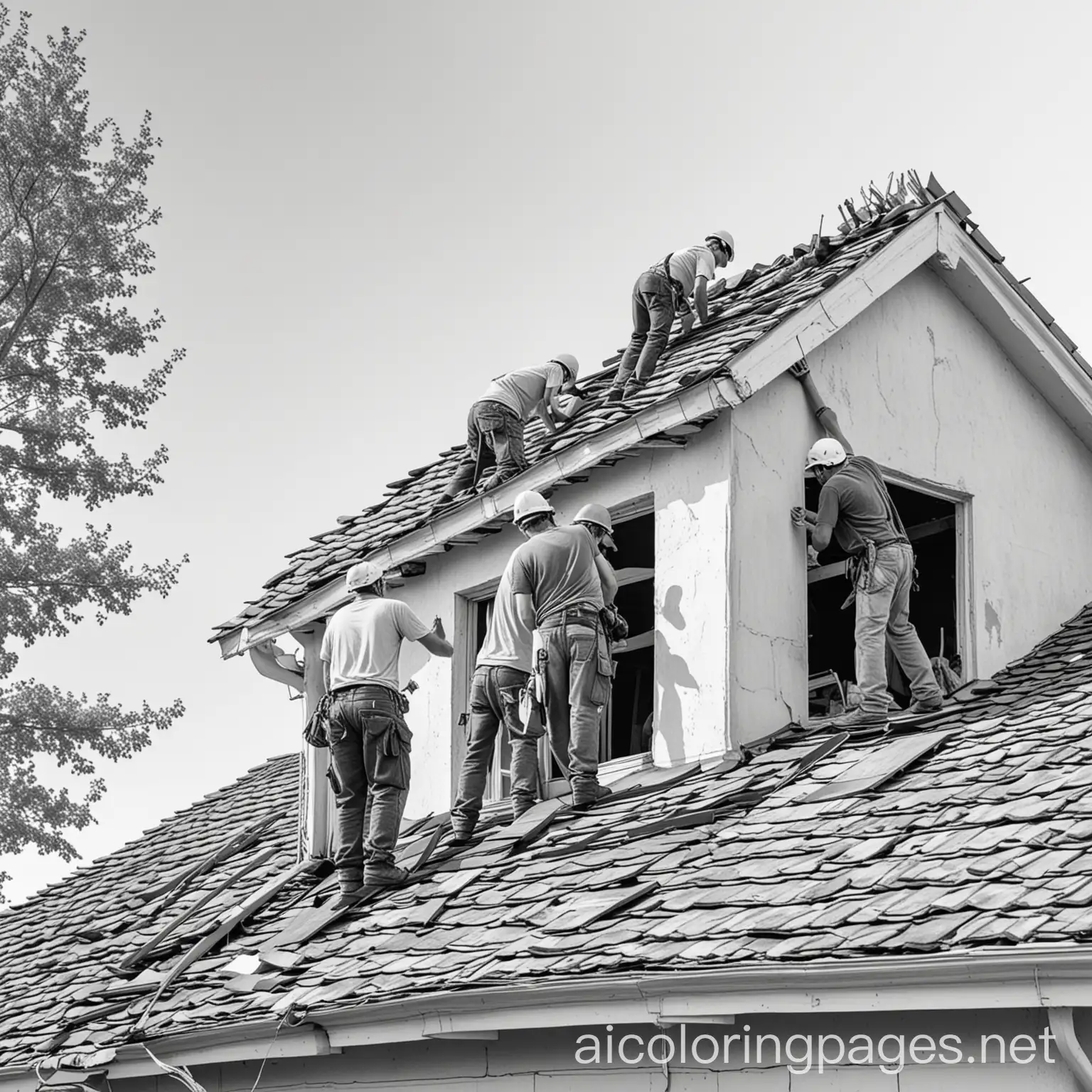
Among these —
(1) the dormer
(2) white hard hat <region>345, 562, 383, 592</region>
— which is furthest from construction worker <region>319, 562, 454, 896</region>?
(1) the dormer

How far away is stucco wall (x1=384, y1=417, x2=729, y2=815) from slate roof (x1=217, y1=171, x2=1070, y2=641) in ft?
1.26

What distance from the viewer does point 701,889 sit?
8234 millimetres

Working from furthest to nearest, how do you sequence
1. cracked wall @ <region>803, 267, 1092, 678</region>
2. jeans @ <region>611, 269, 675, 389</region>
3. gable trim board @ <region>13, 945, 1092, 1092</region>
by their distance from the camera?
jeans @ <region>611, 269, 675, 389</region> < cracked wall @ <region>803, 267, 1092, 678</region> < gable trim board @ <region>13, 945, 1092, 1092</region>

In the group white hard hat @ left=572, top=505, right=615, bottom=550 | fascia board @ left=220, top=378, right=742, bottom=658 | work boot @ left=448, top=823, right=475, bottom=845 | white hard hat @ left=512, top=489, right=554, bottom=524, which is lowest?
work boot @ left=448, top=823, right=475, bottom=845

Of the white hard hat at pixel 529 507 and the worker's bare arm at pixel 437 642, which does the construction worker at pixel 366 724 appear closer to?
the worker's bare arm at pixel 437 642

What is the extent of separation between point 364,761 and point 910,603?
621 cm

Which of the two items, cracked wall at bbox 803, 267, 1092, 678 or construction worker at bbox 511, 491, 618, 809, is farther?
cracked wall at bbox 803, 267, 1092, 678

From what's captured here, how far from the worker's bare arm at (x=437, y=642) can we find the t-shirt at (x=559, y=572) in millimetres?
689

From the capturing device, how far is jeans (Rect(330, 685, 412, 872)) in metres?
11.1

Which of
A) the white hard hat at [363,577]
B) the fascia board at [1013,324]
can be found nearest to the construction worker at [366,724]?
the white hard hat at [363,577]

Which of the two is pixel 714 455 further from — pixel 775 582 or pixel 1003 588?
pixel 1003 588

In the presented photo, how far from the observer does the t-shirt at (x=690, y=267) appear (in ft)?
45.3

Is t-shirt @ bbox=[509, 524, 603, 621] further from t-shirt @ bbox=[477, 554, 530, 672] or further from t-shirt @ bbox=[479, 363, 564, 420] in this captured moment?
t-shirt @ bbox=[479, 363, 564, 420]

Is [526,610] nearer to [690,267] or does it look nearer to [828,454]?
[828,454]
